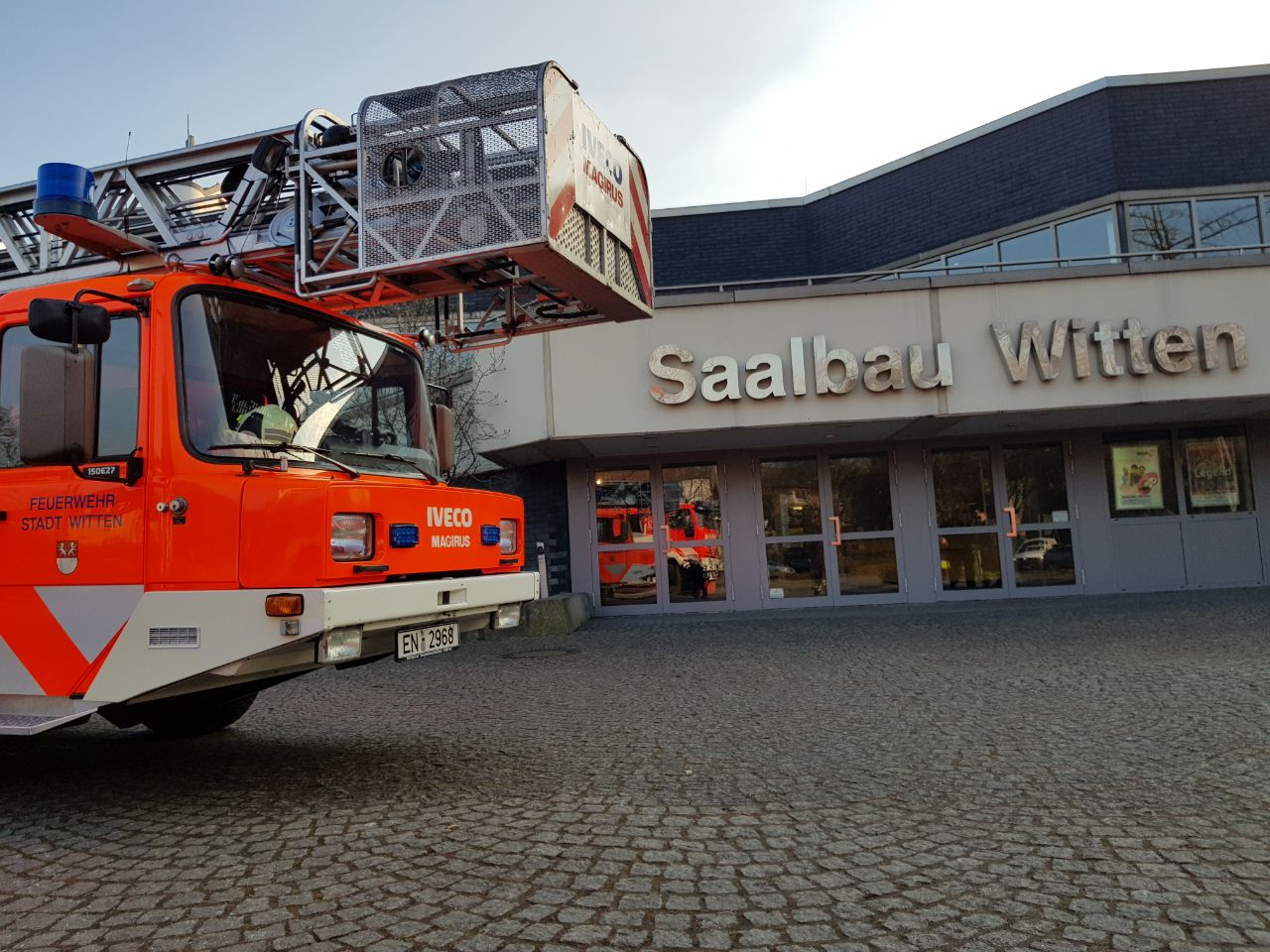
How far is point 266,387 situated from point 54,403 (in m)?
0.88

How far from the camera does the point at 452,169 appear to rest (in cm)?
443

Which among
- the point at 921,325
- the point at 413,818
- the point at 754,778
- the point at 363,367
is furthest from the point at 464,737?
the point at 921,325

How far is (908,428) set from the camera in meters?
12.7

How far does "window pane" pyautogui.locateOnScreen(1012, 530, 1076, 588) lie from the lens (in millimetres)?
13641

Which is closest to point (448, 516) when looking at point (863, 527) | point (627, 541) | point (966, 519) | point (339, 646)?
point (339, 646)

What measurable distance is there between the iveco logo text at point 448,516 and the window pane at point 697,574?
925cm

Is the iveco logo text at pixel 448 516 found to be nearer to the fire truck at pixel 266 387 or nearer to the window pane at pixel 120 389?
the fire truck at pixel 266 387

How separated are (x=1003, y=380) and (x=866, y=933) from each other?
1035 cm

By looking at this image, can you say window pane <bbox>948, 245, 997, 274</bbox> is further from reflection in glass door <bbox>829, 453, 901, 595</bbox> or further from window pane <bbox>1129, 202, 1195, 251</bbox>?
reflection in glass door <bbox>829, 453, 901, 595</bbox>

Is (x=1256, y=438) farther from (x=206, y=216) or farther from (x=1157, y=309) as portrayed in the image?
(x=206, y=216)

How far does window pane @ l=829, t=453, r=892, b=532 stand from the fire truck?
898 cm

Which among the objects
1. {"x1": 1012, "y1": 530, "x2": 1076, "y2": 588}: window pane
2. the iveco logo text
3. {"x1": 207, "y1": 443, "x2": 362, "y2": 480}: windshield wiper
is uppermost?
{"x1": 207, "y1": 443, "x2": 362, "y2": 480}: windshield wiper

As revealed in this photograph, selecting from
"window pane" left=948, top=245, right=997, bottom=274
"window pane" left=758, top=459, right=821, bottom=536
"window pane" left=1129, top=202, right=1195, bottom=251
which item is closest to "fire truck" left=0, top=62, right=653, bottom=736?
"window pane" left=758, top=459, right=821, bottom=536

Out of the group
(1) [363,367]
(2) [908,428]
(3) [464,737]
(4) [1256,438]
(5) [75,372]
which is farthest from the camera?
(4) [1256,438]
